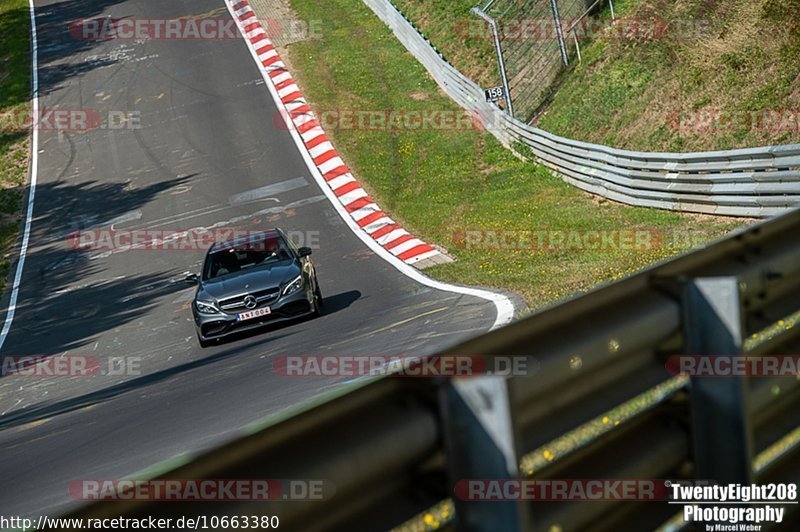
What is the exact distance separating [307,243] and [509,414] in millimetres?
20954

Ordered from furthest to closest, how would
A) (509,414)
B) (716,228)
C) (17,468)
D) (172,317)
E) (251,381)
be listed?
(172,317)
(716,228)
(251,381)
(17,468)
(509,414)

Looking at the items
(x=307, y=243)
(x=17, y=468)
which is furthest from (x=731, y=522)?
(x=307, y=243)

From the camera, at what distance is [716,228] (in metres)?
18.4

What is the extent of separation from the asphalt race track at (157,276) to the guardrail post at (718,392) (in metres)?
6.26

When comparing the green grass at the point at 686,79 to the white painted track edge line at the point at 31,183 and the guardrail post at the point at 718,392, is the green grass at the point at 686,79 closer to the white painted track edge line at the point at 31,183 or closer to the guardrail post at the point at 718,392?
the white painted track edge line at the point at 31,183

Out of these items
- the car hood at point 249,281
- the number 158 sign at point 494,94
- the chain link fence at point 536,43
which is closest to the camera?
the car hood at point 249,281

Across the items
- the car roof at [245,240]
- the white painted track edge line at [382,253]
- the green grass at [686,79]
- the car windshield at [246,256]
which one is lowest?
the white painted track edge line at [382,253]

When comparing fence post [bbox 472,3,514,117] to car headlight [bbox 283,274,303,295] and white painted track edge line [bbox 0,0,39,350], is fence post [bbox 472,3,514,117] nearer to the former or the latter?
car headlight [bbox 283,274,303,295]

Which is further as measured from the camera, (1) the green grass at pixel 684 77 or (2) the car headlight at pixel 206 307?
(1) the green grass at pixel 684 77

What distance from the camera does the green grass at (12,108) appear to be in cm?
3016

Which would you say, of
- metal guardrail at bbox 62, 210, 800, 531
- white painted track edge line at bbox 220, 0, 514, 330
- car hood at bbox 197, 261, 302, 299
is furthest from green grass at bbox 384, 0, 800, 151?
metal guardrail at bbox 62, 210, 800, 531

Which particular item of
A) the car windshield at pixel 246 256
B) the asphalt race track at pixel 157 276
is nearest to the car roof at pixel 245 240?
the car windshield at pixel 246 256

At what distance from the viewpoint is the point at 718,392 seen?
392 cm

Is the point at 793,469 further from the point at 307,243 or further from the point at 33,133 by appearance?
the point at 33,133
